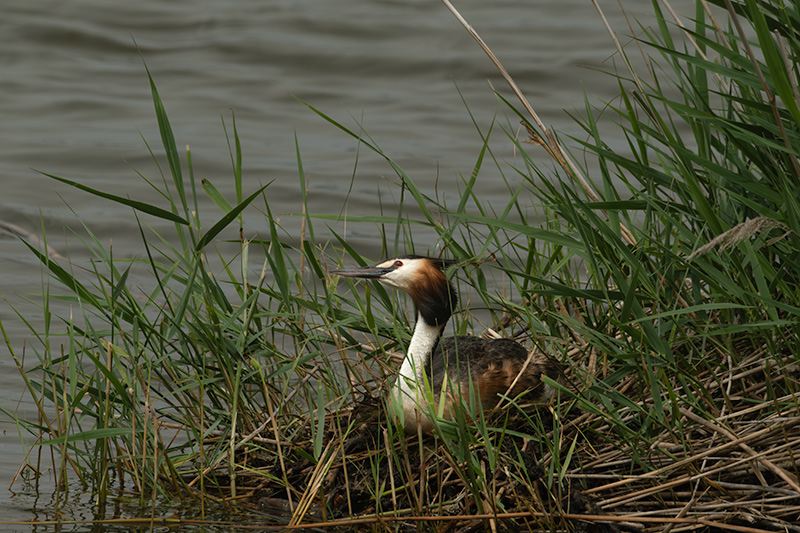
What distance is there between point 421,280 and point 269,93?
325 inches

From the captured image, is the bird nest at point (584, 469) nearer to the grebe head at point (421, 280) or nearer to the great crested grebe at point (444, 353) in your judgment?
the great crested grebe at point (444, 353)

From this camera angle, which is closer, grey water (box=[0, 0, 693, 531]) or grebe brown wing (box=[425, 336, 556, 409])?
grebe brown wing (box=[425, 336, 556, 409])

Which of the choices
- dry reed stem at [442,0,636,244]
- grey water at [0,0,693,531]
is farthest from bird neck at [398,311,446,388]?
grey water at [0,0,693,531]

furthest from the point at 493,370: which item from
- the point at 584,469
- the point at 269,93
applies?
the point at 269,93

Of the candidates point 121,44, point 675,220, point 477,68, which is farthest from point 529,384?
point 121,44

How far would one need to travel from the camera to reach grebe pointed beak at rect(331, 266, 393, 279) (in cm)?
423

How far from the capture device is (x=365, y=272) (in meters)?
4.27

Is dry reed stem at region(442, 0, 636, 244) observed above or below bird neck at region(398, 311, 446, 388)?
above

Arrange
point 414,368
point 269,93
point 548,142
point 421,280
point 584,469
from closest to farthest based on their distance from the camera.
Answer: point 584,469
point 414,368
point 548,142
point 421,280
point 269,93

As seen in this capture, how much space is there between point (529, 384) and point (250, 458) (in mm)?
1100

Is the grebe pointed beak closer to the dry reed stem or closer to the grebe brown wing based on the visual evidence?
the grebe brown wing

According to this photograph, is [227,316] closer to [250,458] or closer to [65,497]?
[250,458]

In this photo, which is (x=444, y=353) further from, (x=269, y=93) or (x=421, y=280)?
(x=269, y=93)

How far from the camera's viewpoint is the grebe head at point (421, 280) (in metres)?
4.23
